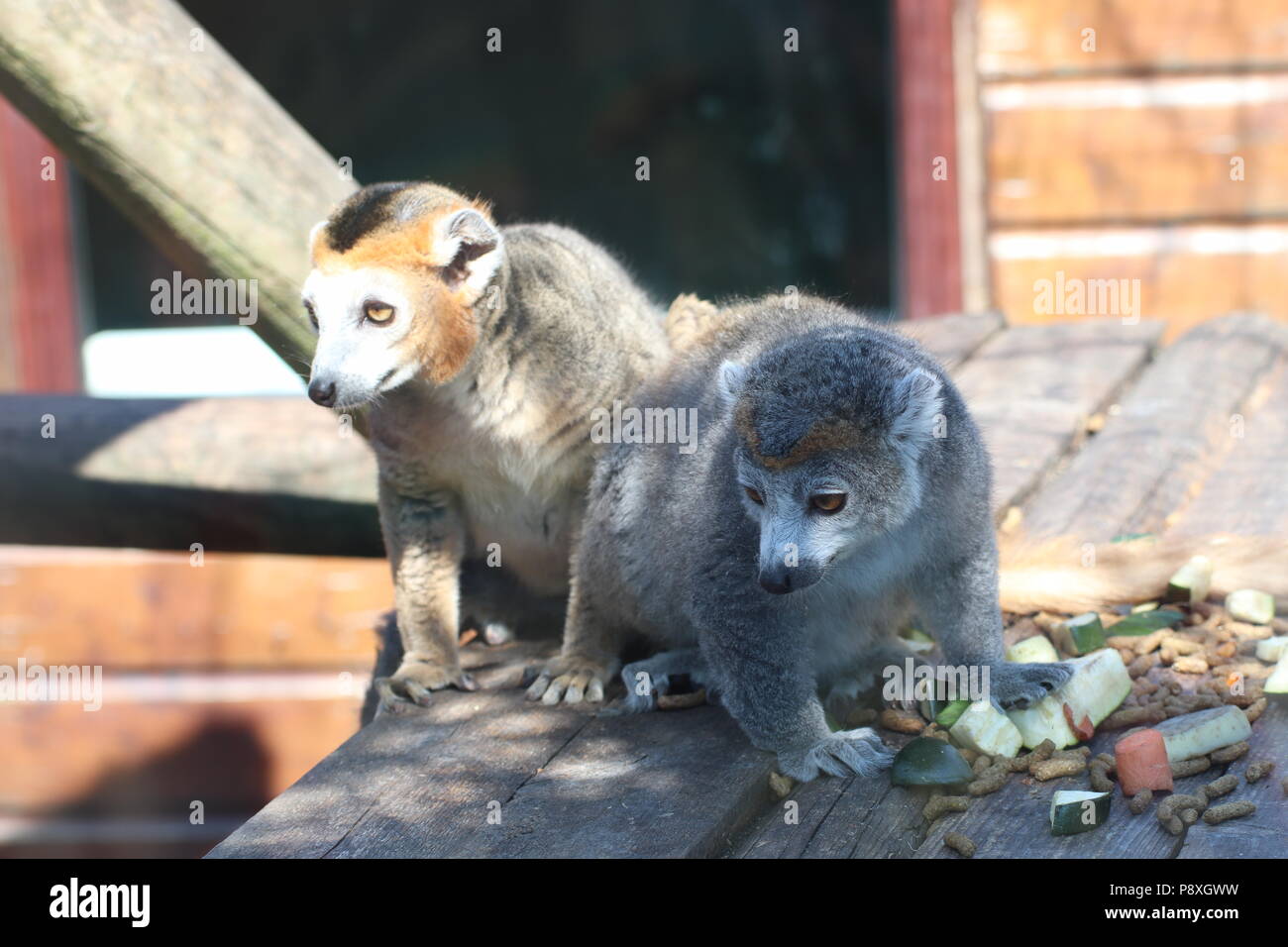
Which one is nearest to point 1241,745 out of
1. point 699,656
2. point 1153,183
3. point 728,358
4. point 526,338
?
point 699,656

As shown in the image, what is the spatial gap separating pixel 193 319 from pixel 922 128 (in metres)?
6.29

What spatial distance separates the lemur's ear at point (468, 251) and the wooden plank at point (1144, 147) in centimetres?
462

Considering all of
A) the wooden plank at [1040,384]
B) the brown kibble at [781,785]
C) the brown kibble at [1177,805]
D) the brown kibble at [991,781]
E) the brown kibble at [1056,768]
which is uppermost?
the wooden plank at [1040,384]

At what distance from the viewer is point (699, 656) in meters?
3.57

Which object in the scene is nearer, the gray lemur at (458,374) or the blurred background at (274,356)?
the gray lemur at (458,374)

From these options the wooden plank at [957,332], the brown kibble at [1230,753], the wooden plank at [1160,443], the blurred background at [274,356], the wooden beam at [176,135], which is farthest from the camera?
the wooden plank at [957,332]

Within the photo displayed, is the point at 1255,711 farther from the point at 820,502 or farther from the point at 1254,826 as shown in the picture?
the point at 820,502

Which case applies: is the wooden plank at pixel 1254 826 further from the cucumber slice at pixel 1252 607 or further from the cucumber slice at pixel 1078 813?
the cucumber slice at pixel 1252 607

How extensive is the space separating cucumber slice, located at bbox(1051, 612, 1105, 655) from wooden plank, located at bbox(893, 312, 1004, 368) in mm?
2268

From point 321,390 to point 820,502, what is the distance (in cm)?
123

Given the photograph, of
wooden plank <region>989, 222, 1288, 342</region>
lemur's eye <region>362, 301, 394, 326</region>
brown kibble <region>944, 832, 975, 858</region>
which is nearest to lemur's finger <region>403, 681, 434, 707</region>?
lemur's eye <region>362, 301, 394, 326</region>

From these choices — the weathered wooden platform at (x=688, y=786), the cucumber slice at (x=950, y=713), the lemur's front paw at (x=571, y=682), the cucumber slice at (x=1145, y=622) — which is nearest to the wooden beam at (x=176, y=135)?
the weathered wooden platform at (x=688, y=786)

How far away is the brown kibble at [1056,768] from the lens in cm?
284

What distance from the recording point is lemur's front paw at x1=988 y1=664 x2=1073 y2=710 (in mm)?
3133
